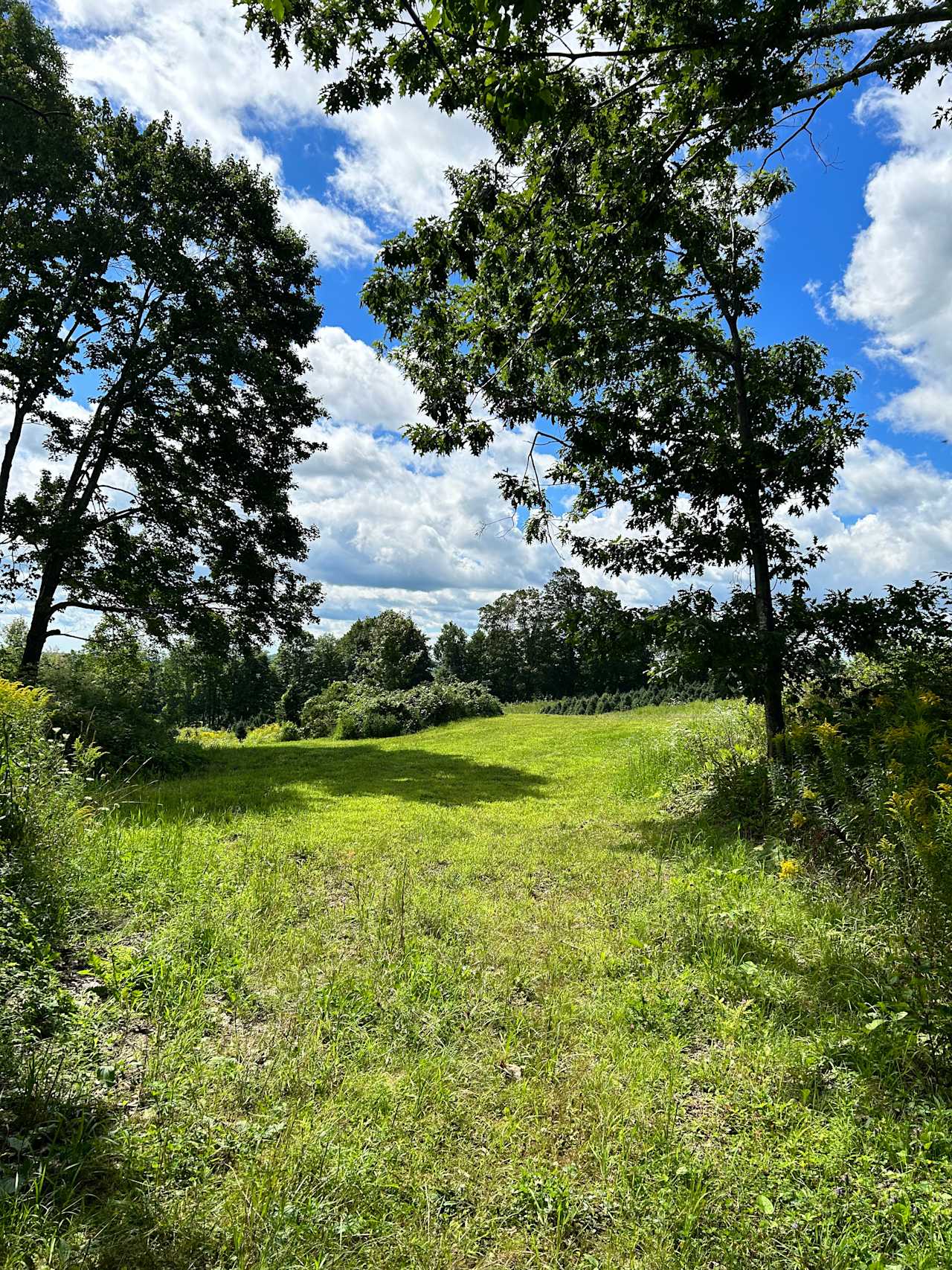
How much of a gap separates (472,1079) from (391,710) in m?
17.5

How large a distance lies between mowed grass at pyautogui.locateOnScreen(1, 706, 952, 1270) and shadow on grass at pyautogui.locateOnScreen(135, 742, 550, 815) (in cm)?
276

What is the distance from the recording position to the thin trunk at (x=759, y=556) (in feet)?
21.1

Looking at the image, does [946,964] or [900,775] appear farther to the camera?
[900,775]

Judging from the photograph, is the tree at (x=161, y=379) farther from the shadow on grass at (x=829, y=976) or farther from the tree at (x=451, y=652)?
the tree at (x=451, y=652)

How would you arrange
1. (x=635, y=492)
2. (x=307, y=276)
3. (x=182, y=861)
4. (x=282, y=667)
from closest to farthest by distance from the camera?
(x=182, y=861) → (x=635, y=492) → (x=307, y=276) → (x=282, y=667)

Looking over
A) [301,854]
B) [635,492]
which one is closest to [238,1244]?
[301,854]

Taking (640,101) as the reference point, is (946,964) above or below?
below

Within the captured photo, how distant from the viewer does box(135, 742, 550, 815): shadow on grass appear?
8.19 metres

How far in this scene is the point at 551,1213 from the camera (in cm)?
214

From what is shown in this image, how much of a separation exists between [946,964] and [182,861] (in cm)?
532

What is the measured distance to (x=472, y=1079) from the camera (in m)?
2.74

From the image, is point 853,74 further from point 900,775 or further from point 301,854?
point 301,854

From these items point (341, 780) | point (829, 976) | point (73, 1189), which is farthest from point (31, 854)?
point (341, 780)

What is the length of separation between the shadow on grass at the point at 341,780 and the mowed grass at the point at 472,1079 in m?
2.76
